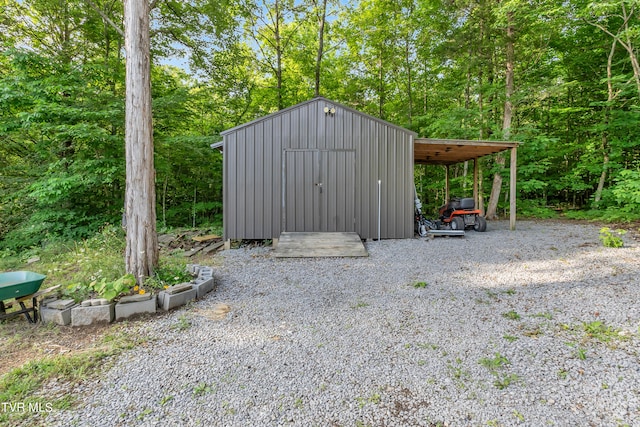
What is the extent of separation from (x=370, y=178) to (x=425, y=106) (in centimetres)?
777

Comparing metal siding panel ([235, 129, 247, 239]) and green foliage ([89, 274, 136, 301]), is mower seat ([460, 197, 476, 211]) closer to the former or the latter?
metal siding panel ([235, 129, 247, 239])

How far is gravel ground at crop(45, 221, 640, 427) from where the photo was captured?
4.77 ft

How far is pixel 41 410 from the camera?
1.48 meters

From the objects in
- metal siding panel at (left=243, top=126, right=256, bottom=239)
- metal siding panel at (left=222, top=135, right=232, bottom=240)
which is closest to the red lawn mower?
metal siding panel at (left=243, top=126, right=256, bottom=239)

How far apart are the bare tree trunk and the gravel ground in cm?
89

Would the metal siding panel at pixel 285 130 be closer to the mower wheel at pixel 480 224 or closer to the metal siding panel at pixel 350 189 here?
the metal siding panel at pixel 350 189

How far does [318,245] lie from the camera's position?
5.29m

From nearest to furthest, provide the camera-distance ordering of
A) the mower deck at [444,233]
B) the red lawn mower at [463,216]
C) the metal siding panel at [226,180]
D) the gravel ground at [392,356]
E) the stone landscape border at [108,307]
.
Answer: the gravel ground at [392,356]
the stone landscape border at [108,307]
the metal siding panel at [226,180]
the mower deck at [444,233]
the red lawn mower at [463,216]

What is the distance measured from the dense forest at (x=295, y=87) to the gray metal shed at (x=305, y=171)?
101 inches

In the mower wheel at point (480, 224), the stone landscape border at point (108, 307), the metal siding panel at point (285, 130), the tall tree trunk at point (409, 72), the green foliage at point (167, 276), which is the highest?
the tall tree trunk at point (409, 72)

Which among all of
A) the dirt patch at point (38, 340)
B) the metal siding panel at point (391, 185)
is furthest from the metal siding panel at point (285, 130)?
the dirt patch at point (38, 340)

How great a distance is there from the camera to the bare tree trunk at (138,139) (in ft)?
10.0

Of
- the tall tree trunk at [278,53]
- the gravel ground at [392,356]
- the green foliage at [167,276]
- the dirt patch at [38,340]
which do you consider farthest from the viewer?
the tall tree trunk at [278,53]

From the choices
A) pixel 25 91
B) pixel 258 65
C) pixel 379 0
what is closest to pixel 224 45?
pixel 258 65
